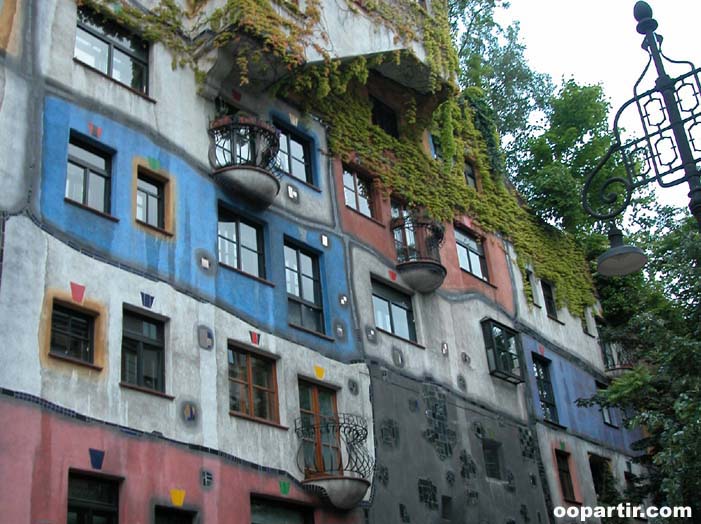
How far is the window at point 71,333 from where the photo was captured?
11688mm

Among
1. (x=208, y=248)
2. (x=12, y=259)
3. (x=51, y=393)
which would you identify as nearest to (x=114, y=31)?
(x=208, y=248)

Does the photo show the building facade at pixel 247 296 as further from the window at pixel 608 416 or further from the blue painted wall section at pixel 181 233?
the window at pixel 608 416

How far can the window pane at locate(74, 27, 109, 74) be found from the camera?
1430 centimetres

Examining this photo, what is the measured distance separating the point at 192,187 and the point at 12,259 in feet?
12.6

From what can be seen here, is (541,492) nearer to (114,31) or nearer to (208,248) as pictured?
(208,248)

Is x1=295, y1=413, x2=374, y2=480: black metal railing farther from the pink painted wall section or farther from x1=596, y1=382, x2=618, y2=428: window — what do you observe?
x1=596, y1=382, x2=618, y2=428: window

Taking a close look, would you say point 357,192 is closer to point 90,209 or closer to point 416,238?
point 416,238

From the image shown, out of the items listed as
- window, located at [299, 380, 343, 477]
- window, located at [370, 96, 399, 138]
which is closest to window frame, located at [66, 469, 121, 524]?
window, located at [299, 380, 343, 477]

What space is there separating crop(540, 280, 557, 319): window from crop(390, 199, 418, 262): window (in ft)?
21.1

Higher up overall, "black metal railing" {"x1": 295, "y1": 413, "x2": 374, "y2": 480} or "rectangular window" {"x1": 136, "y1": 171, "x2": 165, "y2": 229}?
"rectangular window" {"x1": 136, "y1": 171, "x2": 165, "y2": 229}

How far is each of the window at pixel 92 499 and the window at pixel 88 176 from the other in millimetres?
3806

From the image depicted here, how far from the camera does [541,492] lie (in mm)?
19906

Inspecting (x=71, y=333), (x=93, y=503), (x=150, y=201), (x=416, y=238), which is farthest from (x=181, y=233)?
(x=416, y=238)

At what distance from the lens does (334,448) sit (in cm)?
1498
